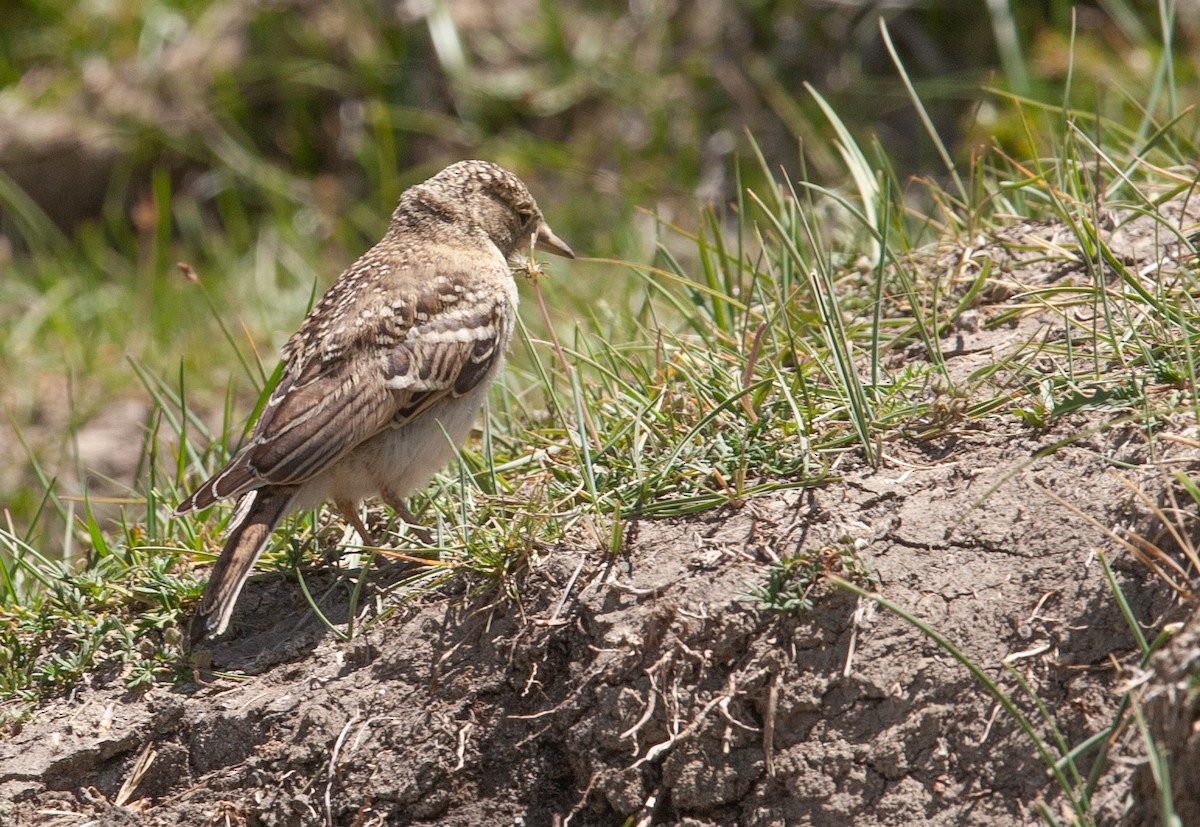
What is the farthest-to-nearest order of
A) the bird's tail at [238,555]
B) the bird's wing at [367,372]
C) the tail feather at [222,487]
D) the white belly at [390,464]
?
the white belly at [390,464] < the bird's wing at [367,372] < the tail feather at [222,487] < the bird's tail at [238,555]

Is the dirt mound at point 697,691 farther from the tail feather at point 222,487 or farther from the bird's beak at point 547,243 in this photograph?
the bird's beak at point 547,243

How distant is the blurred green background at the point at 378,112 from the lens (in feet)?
27.2

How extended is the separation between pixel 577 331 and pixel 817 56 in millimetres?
4563

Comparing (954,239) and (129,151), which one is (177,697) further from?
(129,151)

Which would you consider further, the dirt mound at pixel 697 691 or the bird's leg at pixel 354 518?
the bird's leg at pixel 354 518

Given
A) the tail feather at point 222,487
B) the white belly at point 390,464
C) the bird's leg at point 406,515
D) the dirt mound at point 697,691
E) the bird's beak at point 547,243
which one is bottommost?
the dirt mound at point 697,691

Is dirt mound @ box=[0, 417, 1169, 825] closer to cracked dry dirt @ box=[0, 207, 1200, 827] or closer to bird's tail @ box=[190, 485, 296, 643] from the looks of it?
cracked dry dirt @ box=[0, 207, 1200, 827]

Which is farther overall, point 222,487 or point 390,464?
point 390,464

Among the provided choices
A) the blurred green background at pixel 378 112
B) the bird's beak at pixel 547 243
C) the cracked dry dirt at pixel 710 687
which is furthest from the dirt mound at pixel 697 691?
the blurred green background at pixel 378 112

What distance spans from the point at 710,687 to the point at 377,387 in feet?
5.34

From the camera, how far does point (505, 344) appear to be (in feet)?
16.1

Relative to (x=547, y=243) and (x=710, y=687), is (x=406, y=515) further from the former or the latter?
(x=547, y=243)

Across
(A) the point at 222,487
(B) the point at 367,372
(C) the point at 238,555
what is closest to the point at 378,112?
(B) the point at 367,372

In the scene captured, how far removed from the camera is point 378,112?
8.75 meters
